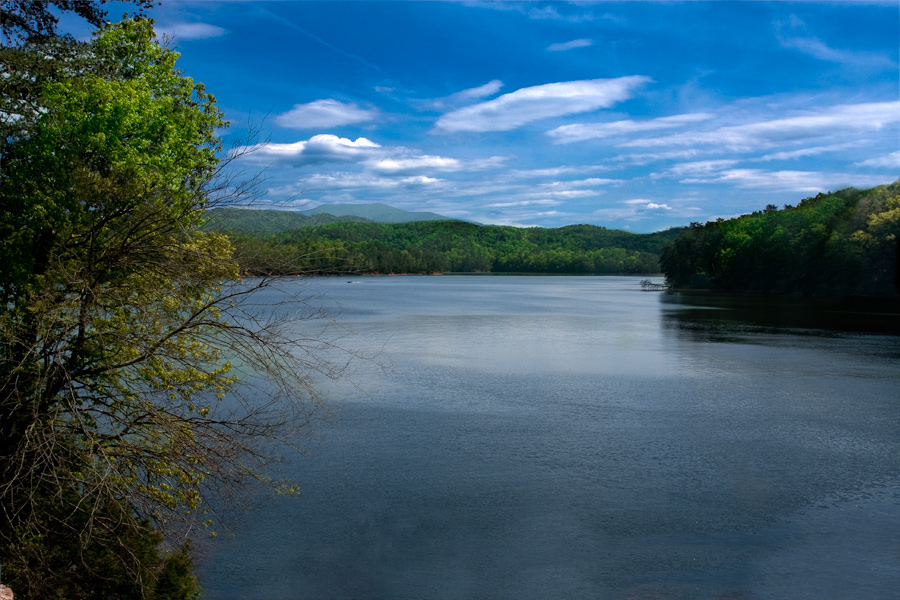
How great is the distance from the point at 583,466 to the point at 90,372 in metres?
10.0

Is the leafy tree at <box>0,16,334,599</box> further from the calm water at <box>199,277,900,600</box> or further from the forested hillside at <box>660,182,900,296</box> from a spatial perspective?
the forested hillside at <box>660,182,900,296</box>

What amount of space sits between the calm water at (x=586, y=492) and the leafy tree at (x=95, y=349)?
2020 mm

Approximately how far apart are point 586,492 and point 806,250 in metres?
73.3

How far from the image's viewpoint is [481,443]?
→ 16422mm

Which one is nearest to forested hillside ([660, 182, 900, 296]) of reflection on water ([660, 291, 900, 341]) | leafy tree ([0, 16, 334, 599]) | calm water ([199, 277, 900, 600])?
reflection on water ([660, 291, 900, 341])

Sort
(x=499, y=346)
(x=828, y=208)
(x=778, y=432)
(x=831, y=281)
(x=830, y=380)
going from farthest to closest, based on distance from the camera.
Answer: (x=828, y=208)
(x=831, y=281)
(x=499, y=346)
(x=830, y=380)
(x=778, y=432)

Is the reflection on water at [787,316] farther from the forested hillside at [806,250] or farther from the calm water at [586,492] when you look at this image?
the calm water at [586,492]

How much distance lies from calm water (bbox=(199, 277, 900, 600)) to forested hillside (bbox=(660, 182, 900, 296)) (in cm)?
4571

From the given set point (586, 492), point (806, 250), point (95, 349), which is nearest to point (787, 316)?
point (806, 250)

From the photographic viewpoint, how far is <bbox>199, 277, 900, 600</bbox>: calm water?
404 inches

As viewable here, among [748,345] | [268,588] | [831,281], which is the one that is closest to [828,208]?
[831,281]

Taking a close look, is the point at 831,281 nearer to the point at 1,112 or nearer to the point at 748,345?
the point at 748,345

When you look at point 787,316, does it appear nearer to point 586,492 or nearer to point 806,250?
point 806,250

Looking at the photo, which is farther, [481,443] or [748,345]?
[748,345]
